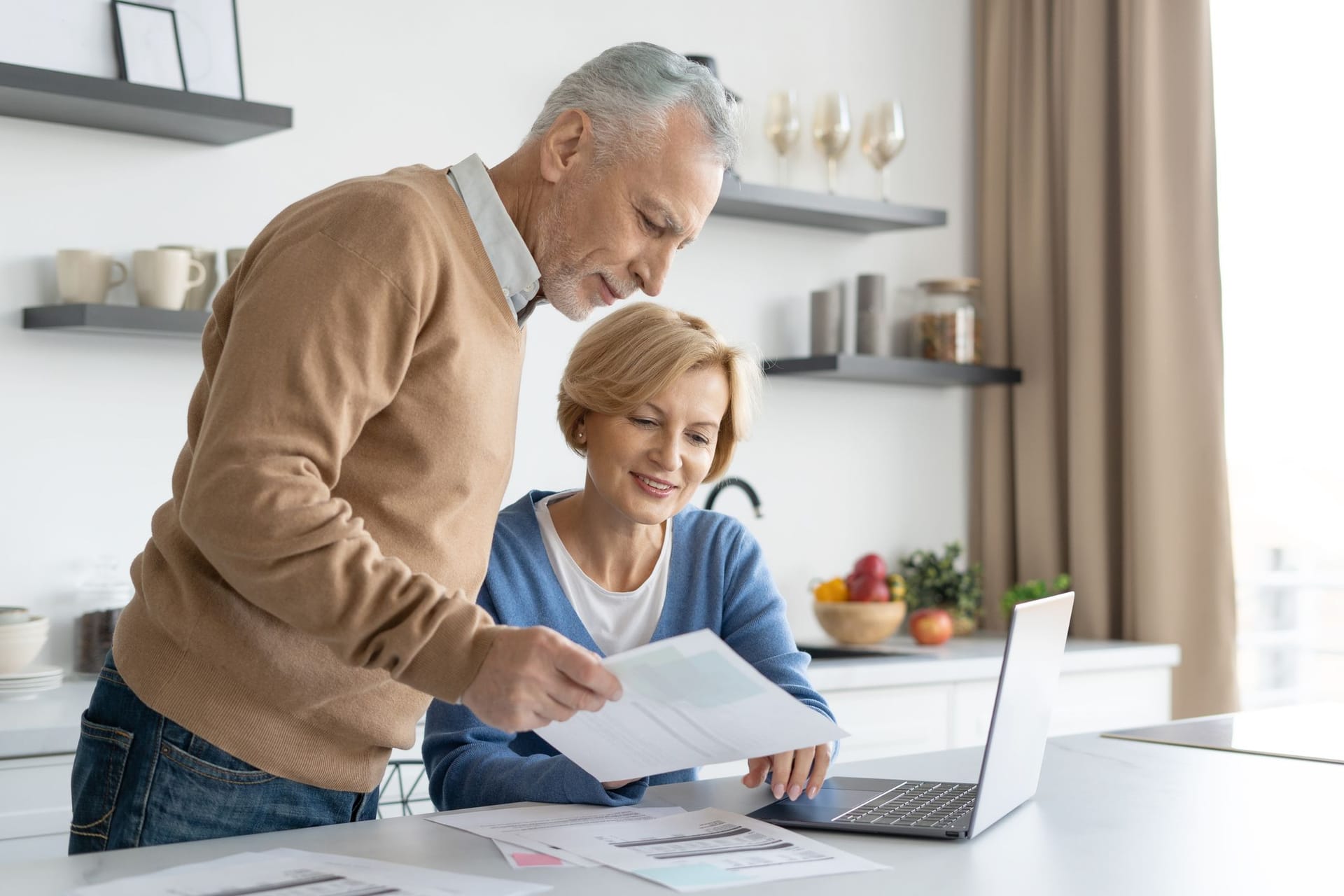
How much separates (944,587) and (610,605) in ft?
6.74

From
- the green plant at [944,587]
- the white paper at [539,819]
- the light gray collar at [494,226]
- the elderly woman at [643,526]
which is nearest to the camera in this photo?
the white paper at [539,819]

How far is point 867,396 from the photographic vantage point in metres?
3.91

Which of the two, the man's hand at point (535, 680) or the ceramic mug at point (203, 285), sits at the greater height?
the ceramic mug at point (203, 285)

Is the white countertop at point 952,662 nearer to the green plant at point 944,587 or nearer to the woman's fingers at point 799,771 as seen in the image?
the green plant at point 944,587

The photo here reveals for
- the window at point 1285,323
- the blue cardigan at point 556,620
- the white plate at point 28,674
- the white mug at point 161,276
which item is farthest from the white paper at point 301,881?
the window at point 1285,323

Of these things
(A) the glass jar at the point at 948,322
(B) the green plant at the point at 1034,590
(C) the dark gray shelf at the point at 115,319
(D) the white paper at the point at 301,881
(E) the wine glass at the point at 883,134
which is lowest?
(B) the green plant at the point at 1034,590

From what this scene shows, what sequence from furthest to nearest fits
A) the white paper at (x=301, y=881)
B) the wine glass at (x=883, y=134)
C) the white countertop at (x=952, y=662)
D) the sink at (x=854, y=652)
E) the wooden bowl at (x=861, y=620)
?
1. the wine glass at (x=883, y=134)
2. the wooden bowl at (x=861, y=620)
3. the sink at (x=854, y=652)
4. the white countertop at (x=952, y=662)
5. the white paper at (x=301, y=881)

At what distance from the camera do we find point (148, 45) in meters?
2.64

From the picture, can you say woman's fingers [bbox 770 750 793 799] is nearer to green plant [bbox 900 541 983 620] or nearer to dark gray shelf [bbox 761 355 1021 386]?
dark gray shelf [bbox 761 355 1021 386]

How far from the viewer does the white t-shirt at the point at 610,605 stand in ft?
6.14

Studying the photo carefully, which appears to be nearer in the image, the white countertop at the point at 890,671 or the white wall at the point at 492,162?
the white countertop at the point at 890,671

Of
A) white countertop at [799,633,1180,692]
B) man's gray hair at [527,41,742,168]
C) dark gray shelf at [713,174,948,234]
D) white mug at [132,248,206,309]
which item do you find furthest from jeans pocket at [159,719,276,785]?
dark gray shelf at [713,174,948,234]

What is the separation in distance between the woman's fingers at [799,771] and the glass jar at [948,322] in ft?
7.98

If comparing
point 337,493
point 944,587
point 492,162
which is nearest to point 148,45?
point 492,162
